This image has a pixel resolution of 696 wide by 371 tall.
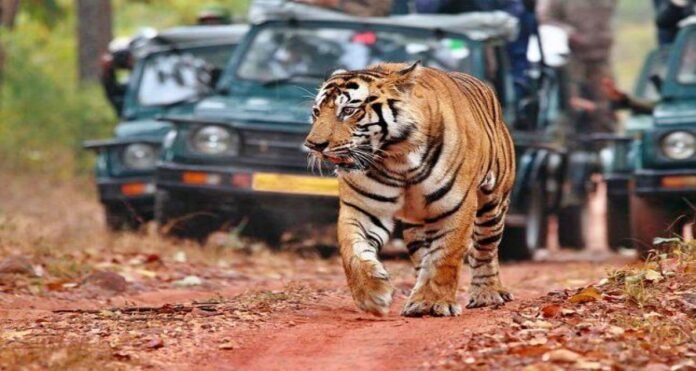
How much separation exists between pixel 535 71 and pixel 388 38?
2449mm

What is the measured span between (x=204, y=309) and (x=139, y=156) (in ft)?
22.0

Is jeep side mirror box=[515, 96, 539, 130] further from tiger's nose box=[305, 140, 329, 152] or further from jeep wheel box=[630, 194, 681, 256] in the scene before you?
tiger's nose box=[305, 140, 329, 152]

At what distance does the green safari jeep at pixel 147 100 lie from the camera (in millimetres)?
14414

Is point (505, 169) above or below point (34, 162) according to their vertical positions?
above

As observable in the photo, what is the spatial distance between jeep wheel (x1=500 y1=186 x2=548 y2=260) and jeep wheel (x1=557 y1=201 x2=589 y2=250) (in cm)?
254

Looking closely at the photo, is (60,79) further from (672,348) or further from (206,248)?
(672,348)

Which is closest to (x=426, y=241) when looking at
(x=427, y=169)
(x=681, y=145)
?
(x=427, y=169)

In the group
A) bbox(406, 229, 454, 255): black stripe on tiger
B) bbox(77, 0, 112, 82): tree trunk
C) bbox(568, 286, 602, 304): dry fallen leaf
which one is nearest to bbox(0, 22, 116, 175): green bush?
bbox(77, 0, 112, 82): tree trunk

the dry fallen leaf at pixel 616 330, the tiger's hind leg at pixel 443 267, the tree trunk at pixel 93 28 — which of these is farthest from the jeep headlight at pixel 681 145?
the tree trunk at pixel 93 28

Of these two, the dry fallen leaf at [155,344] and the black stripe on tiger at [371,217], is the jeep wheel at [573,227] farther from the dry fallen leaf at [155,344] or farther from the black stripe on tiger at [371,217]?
the dry fallen leaf at [155,344]

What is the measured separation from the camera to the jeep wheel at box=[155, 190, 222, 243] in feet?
41.0

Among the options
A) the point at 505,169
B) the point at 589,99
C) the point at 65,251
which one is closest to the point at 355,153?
the point at 505,169

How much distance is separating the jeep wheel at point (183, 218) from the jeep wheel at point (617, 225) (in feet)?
11.7

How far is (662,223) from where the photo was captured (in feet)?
38.9
